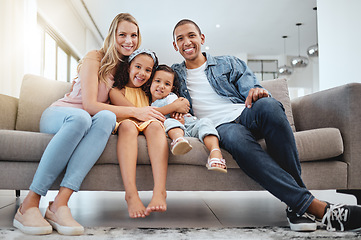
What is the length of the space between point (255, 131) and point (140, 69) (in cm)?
71

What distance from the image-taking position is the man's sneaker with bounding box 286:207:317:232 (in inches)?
47.1

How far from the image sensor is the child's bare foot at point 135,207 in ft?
4.05

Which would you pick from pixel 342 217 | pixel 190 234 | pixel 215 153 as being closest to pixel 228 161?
pixel 215 153

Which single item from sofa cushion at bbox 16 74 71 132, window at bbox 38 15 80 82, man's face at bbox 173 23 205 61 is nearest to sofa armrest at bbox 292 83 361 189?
man's face at bbox 173 23 205 61

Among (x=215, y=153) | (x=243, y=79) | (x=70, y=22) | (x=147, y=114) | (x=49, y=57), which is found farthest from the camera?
(x=70, y=22)

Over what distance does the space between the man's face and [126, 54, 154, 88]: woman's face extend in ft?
0.71

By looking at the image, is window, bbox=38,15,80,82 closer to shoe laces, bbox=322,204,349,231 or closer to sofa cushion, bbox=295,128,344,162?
sofa cushion, bbox=295,128,344,162

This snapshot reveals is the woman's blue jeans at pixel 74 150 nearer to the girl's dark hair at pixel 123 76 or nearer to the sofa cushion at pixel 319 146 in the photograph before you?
the girl's dark hair at pixel 123 76

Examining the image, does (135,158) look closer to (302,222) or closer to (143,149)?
(143,149)

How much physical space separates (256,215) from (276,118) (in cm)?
58

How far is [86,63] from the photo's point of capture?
164 centimetres

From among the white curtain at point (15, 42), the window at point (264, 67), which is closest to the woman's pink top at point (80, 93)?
the white curtain at point (15, 42)

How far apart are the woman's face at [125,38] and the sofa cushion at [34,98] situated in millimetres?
537

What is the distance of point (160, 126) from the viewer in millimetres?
1423
